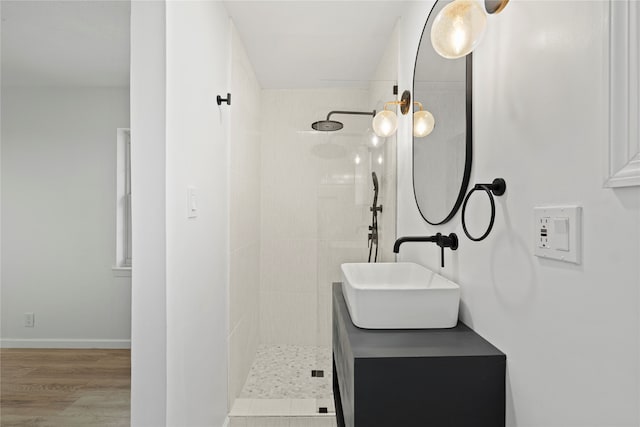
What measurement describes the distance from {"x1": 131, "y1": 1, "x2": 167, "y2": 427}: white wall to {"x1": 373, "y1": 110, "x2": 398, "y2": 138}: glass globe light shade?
1.23 meters

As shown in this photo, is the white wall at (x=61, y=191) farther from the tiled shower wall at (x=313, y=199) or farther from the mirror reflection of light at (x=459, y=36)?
the mirror reflection of light at (x=459, y=36)

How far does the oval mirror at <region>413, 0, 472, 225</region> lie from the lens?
51.4 inches

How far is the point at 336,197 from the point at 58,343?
3258mm

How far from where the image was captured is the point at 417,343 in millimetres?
1113

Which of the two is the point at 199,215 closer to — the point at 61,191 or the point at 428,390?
the point at 428,390

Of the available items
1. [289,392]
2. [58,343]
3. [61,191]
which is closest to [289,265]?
[289,392]

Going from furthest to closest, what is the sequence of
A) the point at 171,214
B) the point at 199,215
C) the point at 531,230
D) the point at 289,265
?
the point at 289,265 < the point at 199,215 < the point at 171,214 < the point at 531,230

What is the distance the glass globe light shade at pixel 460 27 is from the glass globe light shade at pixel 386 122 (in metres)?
1.06

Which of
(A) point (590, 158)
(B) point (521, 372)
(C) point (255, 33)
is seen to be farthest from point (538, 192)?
(C) point (255, 33)

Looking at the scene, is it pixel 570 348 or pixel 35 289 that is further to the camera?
pixel 35 289

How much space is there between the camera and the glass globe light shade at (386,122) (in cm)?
219

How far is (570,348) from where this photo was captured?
0.77 m

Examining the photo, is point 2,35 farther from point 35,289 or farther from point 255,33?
point 35,289

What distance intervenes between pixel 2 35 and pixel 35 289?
2.23 m
